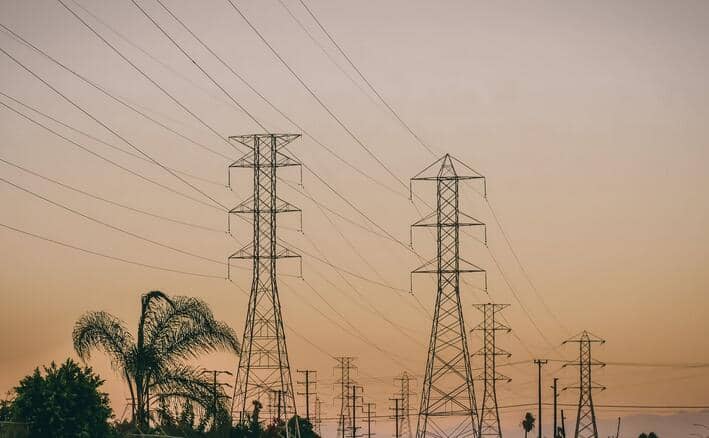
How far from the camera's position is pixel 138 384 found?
2559 inches

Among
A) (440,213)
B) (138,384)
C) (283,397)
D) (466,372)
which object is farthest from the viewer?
(440,213)

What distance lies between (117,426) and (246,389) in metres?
13.9

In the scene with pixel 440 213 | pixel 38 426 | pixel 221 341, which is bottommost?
pixel 38 426

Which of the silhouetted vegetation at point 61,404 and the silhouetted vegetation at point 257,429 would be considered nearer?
the silhouetted vegetation at point 61,404

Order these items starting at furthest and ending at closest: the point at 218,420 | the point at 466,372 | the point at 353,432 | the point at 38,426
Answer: the point at 353,432, the point at 466,372, the point at 218,420, the point at 38,426

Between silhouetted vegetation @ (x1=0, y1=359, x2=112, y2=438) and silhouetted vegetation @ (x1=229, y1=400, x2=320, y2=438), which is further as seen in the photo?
silhouetted vegetation @ (x1=229, y1=400, x2=320, y2=438)

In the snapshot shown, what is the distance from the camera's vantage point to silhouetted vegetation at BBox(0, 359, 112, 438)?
54812mm

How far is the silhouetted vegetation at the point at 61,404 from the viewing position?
54.8 meters

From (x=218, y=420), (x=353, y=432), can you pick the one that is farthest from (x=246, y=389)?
(x=353, y=432)

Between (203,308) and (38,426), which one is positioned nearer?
(38,426)

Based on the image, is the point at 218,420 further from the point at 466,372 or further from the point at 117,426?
the point at 466,372

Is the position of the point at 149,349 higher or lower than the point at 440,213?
lower

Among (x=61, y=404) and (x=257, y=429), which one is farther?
(x=257, y=429)

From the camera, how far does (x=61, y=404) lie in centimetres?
5516
